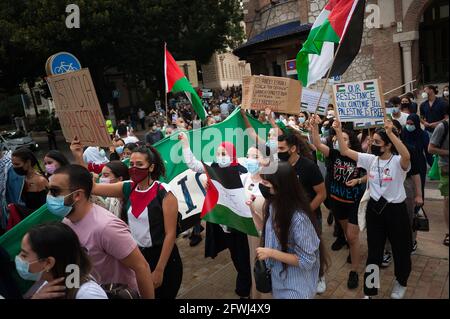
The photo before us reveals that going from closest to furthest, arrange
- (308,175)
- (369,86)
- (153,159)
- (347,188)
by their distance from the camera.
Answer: (153,159) < (308,175) < (347,188) < (369,86)

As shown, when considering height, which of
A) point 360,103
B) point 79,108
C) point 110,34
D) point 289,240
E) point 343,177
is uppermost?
point 110,34

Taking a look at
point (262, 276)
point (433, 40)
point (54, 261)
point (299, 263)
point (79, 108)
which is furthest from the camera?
point (433, 40)

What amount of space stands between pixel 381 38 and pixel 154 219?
54.0 ft

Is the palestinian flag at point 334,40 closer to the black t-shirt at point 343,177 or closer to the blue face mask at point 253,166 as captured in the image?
the black t-shirt at point 343,177

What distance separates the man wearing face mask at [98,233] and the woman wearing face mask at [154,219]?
0.44 meters

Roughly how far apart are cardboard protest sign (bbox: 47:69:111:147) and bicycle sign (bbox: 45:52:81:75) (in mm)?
548

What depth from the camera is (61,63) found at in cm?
507

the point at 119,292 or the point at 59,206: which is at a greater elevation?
the point at 59,206

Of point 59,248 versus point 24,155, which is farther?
point 24,155

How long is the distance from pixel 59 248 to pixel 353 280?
10.7 ft

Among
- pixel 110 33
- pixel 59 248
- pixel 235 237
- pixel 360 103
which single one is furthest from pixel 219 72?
pixel 59 248

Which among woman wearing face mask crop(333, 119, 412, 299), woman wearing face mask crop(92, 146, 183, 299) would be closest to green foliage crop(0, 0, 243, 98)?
woman wearing face mask crop(92, 146, 183, 299)

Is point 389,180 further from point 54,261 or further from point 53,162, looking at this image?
point 53,162
